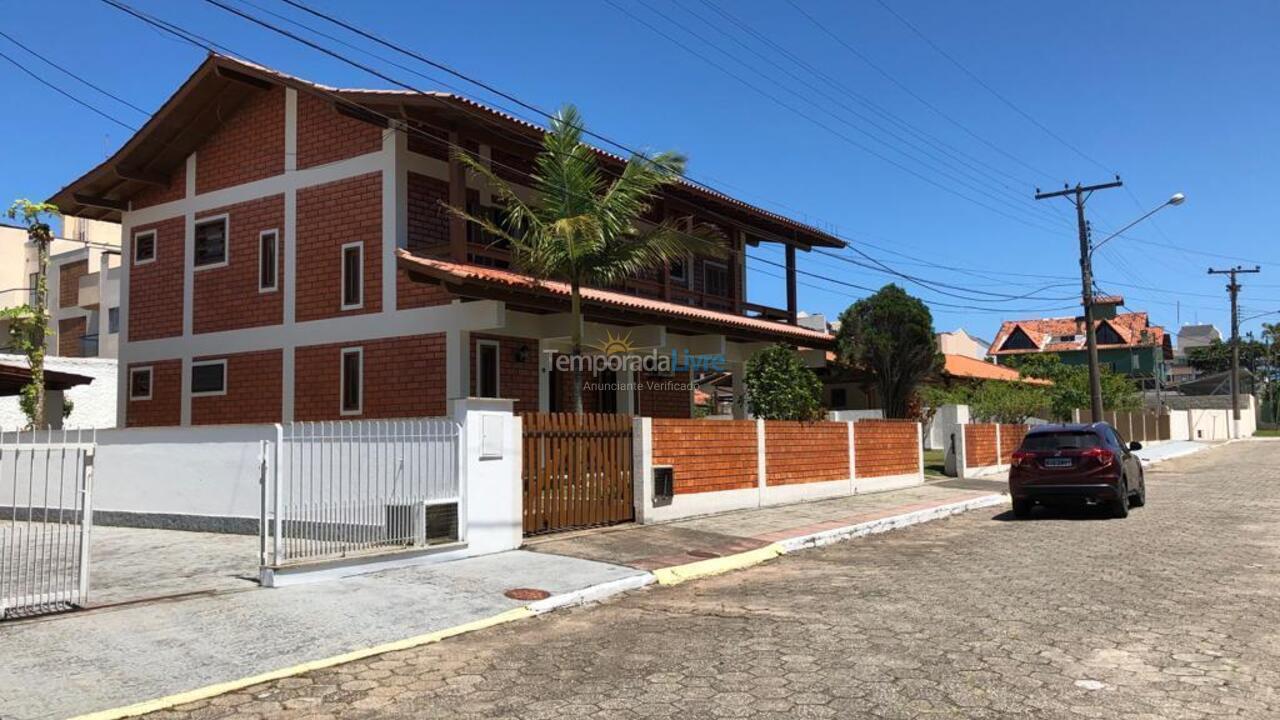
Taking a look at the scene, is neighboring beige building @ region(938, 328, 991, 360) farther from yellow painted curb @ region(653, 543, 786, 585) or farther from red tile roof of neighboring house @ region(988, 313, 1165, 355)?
yellow painted curb @ region(653, 543, 786, 585)

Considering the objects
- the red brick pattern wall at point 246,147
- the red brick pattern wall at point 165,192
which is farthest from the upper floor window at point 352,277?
the red brick pattern wall at point 165,192

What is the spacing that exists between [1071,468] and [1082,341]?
211 ft

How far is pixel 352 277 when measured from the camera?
56.4 ft

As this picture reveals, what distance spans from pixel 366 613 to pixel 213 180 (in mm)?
14732

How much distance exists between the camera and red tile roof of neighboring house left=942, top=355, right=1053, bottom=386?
37.6m

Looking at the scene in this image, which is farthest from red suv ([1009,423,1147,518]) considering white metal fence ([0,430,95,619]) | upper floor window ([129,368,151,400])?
upper floor window ([129,368,151,400])

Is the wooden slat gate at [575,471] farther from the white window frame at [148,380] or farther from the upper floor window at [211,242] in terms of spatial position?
the white window frame at [148,380]

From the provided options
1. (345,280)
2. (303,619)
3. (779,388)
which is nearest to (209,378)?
(345,280)

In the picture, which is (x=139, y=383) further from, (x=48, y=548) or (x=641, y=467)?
(x=48, y=548)

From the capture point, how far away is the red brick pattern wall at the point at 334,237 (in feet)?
54.7

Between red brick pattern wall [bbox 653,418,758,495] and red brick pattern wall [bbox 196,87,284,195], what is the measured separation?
34.0 ft

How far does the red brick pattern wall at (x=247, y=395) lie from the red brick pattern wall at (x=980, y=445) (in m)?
16.8

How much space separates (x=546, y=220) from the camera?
14.5 meters

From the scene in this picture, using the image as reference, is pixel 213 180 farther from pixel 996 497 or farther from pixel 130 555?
pixel 996 497
